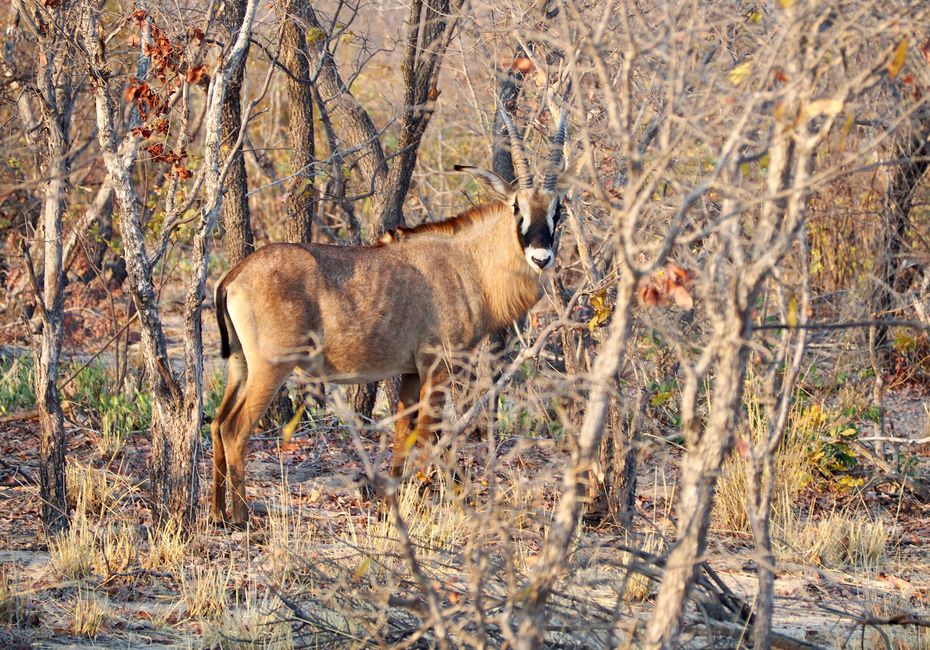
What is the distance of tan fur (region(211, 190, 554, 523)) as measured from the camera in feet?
24.4

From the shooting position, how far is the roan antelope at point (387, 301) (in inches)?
293

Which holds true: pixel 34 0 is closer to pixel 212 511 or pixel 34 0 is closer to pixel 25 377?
pixel 212 511

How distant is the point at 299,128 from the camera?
358 inches

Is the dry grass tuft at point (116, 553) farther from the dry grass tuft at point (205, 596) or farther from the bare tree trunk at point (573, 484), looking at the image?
the bare tree trunk at point (573, 484)

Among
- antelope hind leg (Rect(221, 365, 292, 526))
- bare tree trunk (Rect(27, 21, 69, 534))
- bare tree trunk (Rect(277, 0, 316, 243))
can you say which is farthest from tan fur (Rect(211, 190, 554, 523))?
bare tree trunk (Rect(277, 0, 316, 243))

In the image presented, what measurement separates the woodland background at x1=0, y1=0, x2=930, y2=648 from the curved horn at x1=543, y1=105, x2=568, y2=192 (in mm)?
120

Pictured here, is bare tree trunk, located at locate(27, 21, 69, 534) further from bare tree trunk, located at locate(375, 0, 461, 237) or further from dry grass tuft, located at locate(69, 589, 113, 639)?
bare tree trunk, located at locate(375, 0, 461, 237)

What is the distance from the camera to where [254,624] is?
5234 mm

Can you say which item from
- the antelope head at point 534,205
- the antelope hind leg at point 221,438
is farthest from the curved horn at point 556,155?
the antelope hind leg at point 221,438

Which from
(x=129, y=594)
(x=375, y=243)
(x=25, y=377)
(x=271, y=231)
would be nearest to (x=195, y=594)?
(x=129, y=594)

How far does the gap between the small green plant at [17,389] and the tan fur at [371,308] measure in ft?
8.85

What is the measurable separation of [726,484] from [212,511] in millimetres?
3314

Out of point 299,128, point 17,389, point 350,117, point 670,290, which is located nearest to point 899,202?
point 350,117

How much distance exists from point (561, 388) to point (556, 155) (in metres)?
3.83
